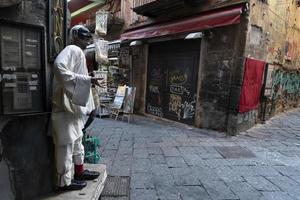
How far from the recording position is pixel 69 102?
2.56 metres

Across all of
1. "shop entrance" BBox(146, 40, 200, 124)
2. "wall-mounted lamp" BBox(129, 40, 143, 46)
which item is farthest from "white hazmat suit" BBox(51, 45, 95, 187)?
"wall-mounted lamp" BBox(129, 40, 143, 46)

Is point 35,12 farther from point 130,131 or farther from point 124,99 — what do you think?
point 124,99

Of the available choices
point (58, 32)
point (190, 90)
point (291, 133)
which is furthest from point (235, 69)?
point (58, 32)

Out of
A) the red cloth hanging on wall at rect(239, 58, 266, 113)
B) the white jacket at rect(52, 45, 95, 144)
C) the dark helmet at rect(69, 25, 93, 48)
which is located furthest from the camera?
A: the red cloth hanging on wall at rect(239, 58, 266, 113)

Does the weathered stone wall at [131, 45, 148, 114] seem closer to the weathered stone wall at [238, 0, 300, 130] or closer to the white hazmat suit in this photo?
the weathered stone wall at [238, 0, 300, 130]

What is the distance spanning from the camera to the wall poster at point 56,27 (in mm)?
2633

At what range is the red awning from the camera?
644 cm

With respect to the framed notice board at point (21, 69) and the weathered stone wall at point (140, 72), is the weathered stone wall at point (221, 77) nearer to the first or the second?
the weathered stone wall at point (140, 72)

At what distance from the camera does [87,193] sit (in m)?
2.73

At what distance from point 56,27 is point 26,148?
124cm

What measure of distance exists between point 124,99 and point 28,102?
6434 mm

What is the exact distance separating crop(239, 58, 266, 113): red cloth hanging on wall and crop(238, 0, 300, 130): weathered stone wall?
0.65 feet

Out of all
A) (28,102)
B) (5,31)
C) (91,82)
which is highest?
(5,31)

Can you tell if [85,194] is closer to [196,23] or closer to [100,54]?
[100,54]
